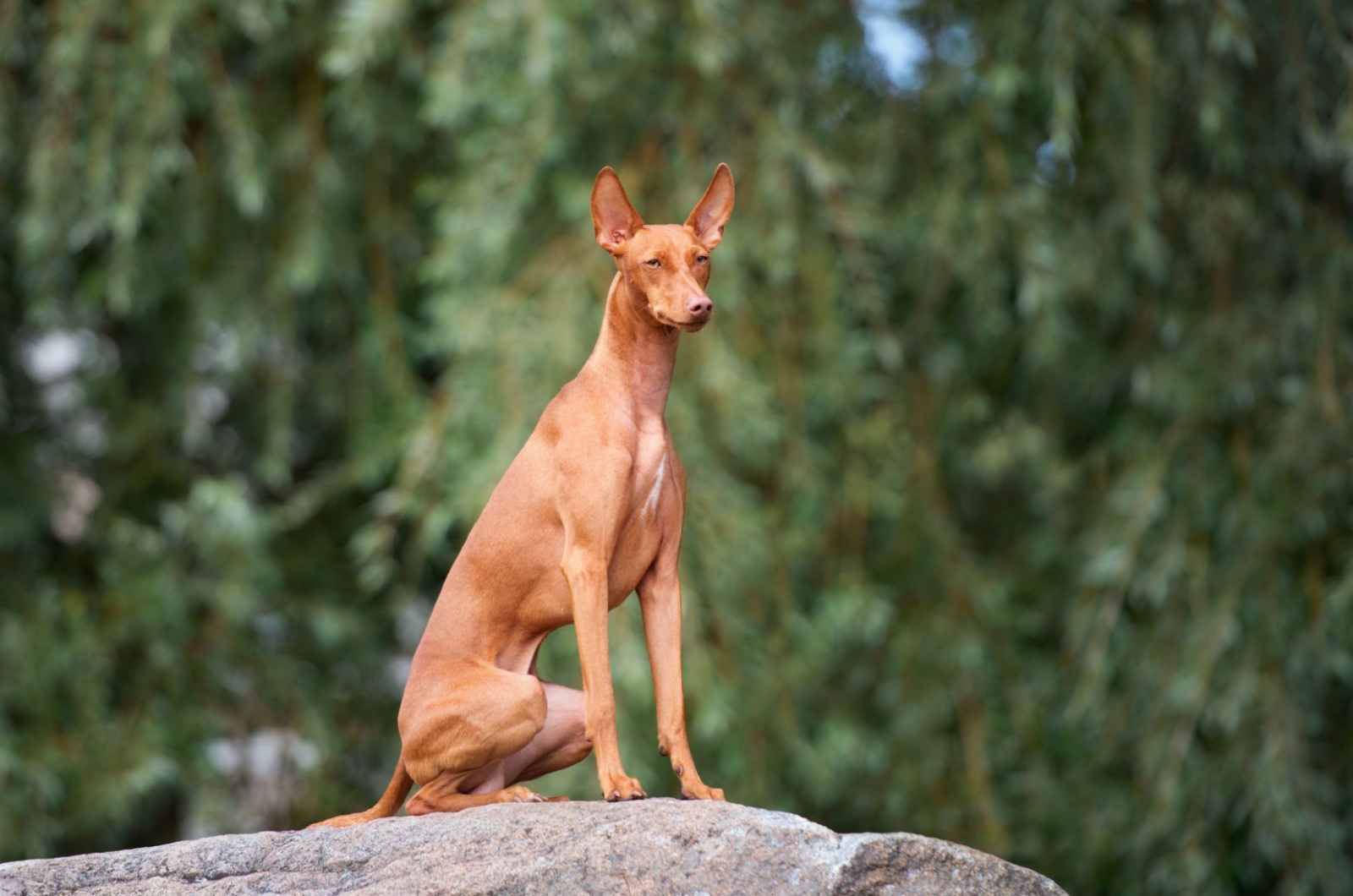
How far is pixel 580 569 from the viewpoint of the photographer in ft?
9.81

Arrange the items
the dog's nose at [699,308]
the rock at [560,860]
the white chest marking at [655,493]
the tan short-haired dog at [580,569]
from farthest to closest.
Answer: the white chest marking at [655,493] → the tan short-haired dog at [580,569] → the dog's nose at [699,308] → the rock at [560,860]

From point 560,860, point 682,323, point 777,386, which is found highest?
point 682,323

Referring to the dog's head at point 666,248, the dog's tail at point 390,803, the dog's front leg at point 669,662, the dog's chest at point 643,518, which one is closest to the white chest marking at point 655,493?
the dog's chest at point 643,518

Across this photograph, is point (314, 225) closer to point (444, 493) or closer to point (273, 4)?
point (273, 4)

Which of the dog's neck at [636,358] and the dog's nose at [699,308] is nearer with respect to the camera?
the dog's nose at [699,308]

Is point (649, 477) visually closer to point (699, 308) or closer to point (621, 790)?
point (699, 308)

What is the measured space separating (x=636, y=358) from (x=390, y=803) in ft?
3.57

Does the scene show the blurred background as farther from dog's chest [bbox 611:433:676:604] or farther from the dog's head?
the dog's head

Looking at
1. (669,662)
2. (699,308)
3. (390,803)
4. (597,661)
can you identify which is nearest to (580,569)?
(597,661)

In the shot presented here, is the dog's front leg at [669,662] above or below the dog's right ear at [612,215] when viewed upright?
below

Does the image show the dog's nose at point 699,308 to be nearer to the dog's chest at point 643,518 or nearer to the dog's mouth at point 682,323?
the dog's mouth at point 682,323

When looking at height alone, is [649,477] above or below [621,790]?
above

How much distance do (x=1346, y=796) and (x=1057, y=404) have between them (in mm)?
1910

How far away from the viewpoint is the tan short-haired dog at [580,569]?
3.00 metres
